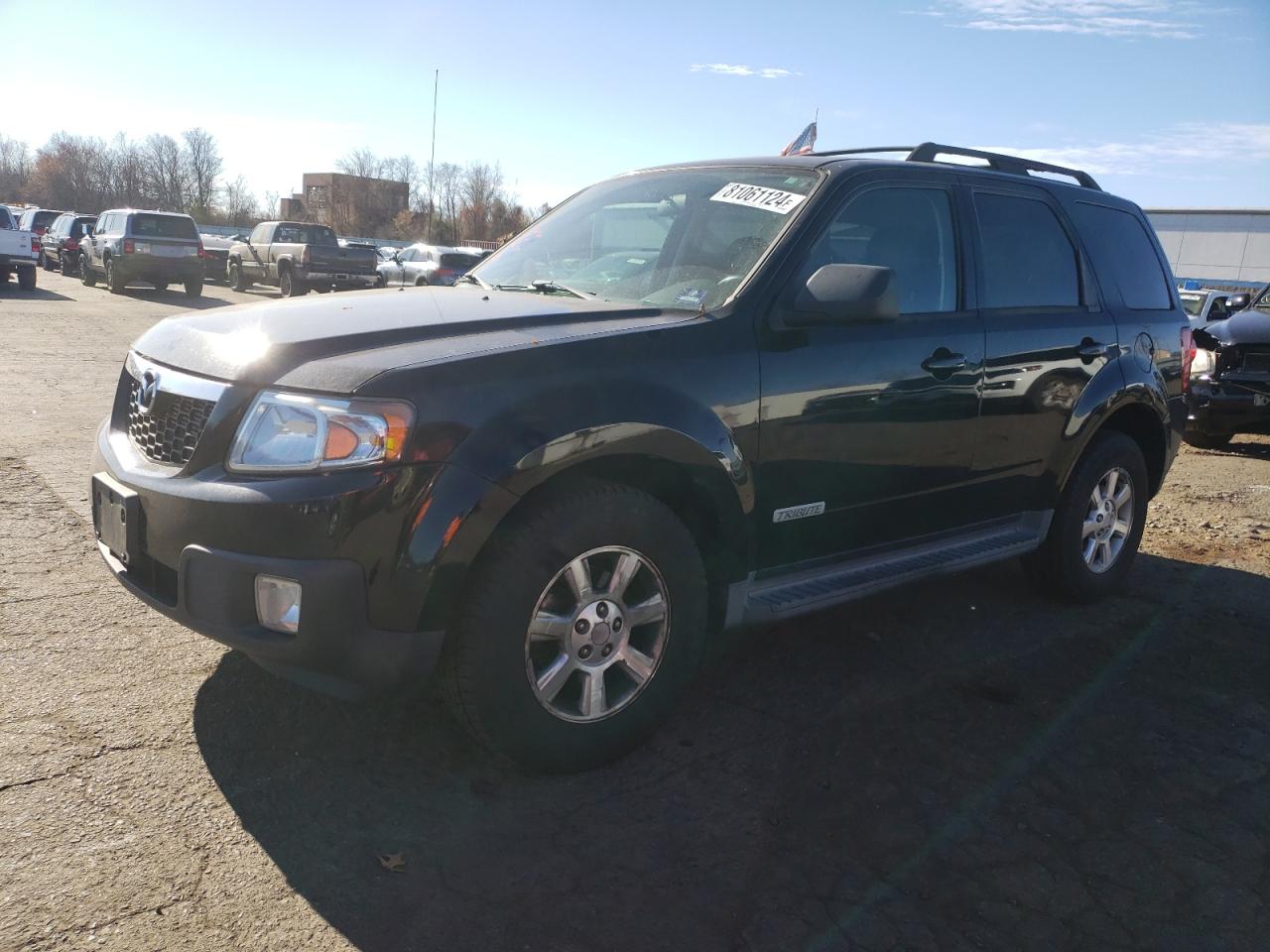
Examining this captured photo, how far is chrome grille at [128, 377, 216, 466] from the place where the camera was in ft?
9.16

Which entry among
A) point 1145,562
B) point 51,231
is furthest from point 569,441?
point 51,231

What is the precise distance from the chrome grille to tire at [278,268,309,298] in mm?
21342

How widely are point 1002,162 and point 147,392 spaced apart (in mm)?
3680

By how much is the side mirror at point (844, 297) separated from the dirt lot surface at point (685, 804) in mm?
1375

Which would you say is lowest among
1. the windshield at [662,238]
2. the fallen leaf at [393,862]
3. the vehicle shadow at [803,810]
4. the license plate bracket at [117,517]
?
the fallen leaf at [393,862]

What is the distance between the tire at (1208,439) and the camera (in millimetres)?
9492

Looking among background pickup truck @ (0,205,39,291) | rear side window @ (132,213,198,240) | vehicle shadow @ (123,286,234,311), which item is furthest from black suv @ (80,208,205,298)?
background pickup truck @ (0,205,39,291)

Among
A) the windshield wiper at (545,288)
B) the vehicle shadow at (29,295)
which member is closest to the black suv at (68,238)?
the vehicle shadow at (29,295)

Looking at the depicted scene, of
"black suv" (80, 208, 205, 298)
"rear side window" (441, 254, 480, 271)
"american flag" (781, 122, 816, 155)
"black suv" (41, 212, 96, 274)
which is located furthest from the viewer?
"black suv" (41, 212, 96, 274)

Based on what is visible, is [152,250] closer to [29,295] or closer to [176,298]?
[176,298]

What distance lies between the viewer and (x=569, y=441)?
2734mm

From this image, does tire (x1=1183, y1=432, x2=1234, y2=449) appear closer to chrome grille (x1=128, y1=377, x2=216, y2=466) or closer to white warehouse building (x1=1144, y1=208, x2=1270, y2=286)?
chrome grille (x1=128, y1=377, x2=216, y2=466)

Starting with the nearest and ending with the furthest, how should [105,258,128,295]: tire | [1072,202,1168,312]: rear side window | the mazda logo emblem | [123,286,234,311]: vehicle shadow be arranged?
the mazda logo emblem < [1072,202,1168,312]: rear side window < [123,286,234,311]: vehicle shadow < [105,258,128,295]: tire

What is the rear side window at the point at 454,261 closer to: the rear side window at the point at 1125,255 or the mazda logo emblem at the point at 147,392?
the rear side window at the point at 1125,255
